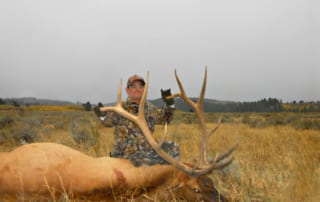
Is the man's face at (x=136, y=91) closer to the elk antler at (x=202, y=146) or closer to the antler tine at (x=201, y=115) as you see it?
the elk antler at (x=202, y=146)

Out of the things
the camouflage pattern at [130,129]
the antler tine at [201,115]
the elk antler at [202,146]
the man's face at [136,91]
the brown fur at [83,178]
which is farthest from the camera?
the man's face at [136,91]

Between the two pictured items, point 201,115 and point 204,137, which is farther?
point 201,115

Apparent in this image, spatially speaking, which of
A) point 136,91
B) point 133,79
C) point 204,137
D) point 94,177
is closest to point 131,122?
point 136,91

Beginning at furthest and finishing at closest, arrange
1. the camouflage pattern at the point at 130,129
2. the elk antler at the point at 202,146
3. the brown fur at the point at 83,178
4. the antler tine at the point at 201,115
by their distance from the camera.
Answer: the camouflage pattern at the point at 130,129 → the antler tine at the point at 201,115 → the elk antler at the point at 202,146 → the brown fur at the point at 83,178

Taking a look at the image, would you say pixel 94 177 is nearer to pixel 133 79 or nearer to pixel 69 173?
pixel 69 173

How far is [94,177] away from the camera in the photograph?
2740mm

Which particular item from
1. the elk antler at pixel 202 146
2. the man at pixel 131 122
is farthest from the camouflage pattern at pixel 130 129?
the elk antler at pixel 202 146

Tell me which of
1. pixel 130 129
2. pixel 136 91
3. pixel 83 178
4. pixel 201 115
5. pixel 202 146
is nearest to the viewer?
pixel 83 178

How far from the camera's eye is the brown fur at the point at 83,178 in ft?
8.79

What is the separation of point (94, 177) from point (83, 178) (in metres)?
0.09

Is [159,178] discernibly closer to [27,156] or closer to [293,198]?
[27,156]

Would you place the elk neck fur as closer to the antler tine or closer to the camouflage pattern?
the antler tine

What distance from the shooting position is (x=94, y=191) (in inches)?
106

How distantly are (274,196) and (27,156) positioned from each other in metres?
2.53
